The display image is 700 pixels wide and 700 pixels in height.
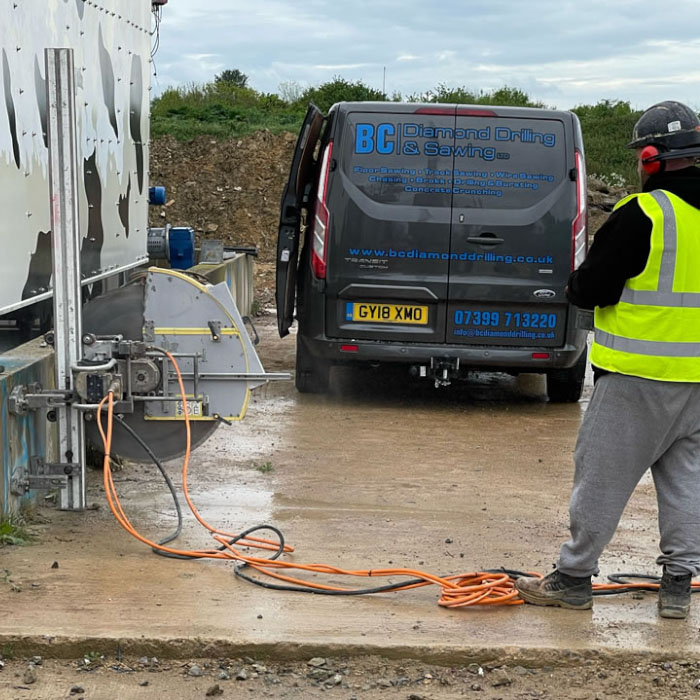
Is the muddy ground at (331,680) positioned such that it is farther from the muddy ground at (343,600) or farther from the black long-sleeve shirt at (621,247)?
the black long-sleeve shirt at (621,247)

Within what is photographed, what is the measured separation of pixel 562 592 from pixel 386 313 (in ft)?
15.3

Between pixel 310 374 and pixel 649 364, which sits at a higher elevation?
pixel 649 364

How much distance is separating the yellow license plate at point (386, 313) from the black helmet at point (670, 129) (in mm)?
4629

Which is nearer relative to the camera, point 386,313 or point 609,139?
point 386,313

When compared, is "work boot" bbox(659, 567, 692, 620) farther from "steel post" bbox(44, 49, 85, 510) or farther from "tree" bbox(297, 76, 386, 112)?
"tree" bbox(297, 76, 386, 112)

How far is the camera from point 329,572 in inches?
205

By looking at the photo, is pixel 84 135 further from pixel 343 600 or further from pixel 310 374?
pixel 343 600

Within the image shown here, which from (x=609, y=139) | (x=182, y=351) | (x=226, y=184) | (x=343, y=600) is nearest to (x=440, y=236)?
(x=182, y=351)

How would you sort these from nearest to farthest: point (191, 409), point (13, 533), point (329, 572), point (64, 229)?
point (329, 572)
point (13, 533)
point (64, 229)
point (191, 409)

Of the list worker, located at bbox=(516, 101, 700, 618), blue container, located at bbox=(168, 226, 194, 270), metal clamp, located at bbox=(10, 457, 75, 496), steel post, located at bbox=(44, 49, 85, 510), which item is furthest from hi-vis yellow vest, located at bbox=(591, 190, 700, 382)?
blue container, located at bbox=(168, 226, 194, 270)

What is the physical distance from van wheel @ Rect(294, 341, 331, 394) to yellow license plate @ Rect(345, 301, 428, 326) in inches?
28.0

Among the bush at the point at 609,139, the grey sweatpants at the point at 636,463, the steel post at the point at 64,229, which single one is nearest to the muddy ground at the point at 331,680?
the grey sweatpants at the point at 636,463

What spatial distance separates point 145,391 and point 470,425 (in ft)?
12.5

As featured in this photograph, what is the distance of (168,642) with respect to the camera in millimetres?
4312
